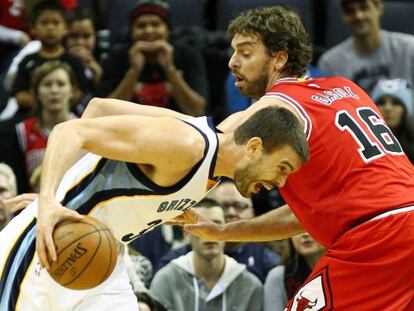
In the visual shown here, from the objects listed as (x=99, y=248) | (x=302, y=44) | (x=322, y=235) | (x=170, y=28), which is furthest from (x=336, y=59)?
(x=99, y=248)

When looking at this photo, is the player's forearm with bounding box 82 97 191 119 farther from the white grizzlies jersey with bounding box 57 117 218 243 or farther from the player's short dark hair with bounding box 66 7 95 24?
the player's short dark hair with bounding box 66 7 95 24

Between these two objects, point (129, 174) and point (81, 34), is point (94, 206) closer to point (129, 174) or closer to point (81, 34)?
point (129, 174)

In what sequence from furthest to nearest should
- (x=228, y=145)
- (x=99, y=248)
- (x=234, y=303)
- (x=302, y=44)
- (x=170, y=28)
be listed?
1. (x=170, y=28)
2. (x=234, y=303)
3. (x=302, y=44)
4. (x=228, y=145)
5. (x=99, y=248)

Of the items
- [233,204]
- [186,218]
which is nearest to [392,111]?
[233,204]

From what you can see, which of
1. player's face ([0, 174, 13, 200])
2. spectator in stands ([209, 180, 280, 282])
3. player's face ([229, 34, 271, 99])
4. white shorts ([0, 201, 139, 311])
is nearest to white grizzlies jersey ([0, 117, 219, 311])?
white shorts ([0, 201, 139, 311])

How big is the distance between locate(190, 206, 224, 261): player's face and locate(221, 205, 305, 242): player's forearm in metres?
1.53

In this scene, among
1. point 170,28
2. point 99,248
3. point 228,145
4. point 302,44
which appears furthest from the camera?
point 170,28

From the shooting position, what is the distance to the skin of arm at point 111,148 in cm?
420

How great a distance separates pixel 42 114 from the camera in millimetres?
8594

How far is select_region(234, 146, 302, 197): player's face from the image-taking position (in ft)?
15.1

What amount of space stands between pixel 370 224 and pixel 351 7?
513 centimetres

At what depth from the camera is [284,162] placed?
15.1 ft

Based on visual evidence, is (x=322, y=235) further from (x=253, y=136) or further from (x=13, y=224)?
(x=13, y=224)

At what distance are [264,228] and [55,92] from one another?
3.52 metres
